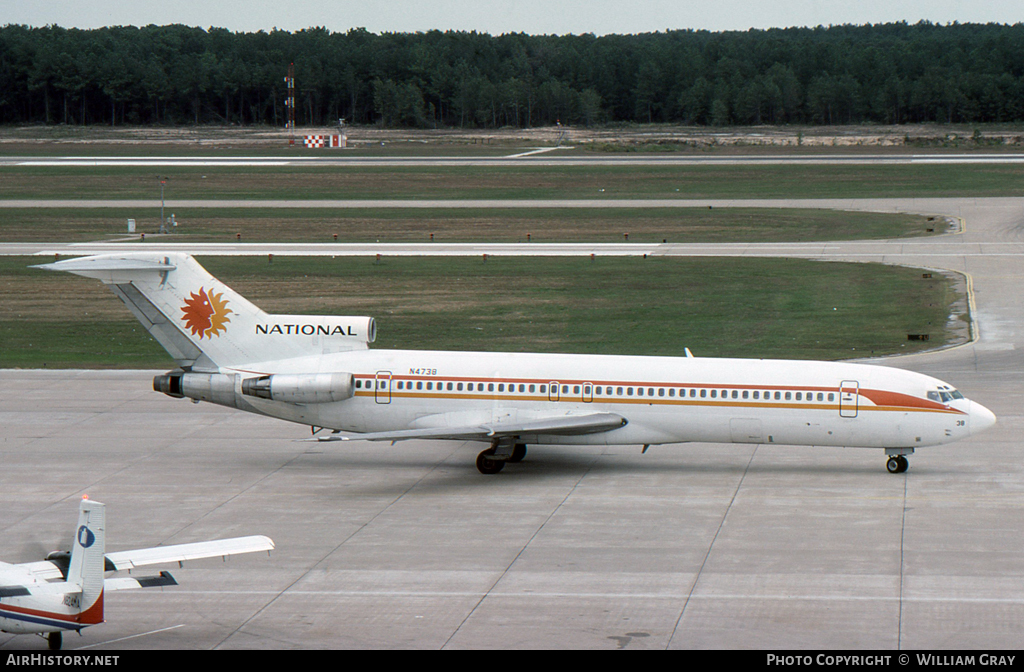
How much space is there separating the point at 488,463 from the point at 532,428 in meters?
1.87

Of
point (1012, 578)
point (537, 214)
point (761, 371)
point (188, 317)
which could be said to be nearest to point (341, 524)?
point (188, 317)

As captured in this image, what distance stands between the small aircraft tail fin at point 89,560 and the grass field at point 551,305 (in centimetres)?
3110

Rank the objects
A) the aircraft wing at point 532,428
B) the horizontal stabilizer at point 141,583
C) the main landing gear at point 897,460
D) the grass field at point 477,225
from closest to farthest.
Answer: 1. the horizontal stabilizer at point 141,583
2. the aircraft wing at point 532,428
3. the main landing gear at point 897,460
4. the grass field at point 477,225

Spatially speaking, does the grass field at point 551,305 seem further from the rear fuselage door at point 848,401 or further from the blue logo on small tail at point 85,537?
the blue logo on small tail at point 85,537

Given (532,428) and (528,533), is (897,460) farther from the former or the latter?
(528,533)

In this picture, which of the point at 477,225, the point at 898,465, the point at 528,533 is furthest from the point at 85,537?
the point at 477,225

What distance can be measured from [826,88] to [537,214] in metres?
120

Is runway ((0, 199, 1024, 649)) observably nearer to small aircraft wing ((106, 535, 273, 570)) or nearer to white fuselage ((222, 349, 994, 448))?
white fuselage ((222, 349, 994, 448))

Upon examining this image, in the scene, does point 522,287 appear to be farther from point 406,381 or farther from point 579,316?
point 406,381

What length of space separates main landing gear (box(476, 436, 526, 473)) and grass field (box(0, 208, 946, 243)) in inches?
1971

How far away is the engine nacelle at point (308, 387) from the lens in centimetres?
3216

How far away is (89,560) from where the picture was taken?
55.2 feet

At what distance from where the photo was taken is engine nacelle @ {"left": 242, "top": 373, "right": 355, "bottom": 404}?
105ft

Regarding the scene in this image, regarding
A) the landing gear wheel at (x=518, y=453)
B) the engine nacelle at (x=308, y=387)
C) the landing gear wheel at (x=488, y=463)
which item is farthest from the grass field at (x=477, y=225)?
the landing gear wheel at (x=488, y=463)
